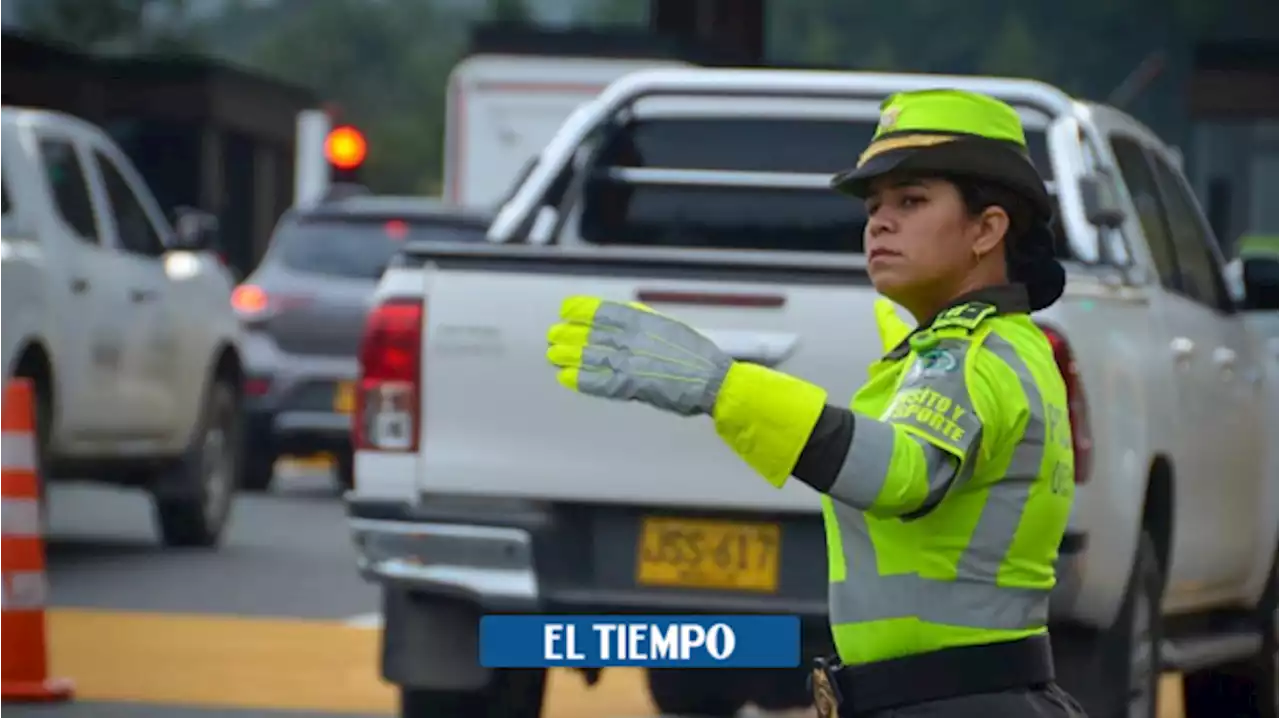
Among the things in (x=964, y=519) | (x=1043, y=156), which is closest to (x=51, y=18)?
(x=1043, y=156)

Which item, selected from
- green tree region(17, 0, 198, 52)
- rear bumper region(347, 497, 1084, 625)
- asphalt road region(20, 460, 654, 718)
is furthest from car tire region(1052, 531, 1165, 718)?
green tree region(17, 0, 198, 52)

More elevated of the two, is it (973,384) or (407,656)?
(973,384)

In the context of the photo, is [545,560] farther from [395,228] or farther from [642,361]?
[395,228]

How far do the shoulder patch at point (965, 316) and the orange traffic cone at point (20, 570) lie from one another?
231 inches

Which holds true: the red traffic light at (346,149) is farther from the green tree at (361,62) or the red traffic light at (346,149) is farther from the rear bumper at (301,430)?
the green tree at (361,62)

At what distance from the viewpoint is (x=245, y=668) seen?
34.8 feet

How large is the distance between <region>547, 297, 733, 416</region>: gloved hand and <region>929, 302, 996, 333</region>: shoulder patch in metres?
0.40

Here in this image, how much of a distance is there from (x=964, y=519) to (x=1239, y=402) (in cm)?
573

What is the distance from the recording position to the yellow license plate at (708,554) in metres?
7.69

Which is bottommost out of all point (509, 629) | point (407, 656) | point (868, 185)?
point (407, 656)

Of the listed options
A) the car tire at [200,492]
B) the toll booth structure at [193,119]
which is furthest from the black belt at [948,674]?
the toll booth structure at [193,119]

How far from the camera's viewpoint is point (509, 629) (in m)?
4.96

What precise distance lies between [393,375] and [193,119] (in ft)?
151

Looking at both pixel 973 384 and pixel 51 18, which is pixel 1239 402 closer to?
→ pixel 973 384
